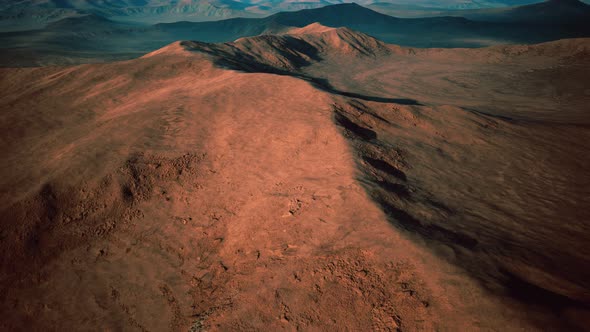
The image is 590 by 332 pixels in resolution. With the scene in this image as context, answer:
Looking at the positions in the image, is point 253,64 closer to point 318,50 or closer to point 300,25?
point 318,50

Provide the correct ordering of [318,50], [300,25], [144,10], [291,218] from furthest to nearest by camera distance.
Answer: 1. [144,10]
2. [300,25]
3. [318,50]
4. [291,218]

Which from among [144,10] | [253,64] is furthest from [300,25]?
[144,10]

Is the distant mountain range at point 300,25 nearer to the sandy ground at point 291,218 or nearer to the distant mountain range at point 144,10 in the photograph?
the distant mountain range at point 144,10

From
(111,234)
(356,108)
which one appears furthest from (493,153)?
(111,234)

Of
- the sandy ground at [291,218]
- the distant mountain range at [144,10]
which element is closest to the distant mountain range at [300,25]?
the distant mountain range at [144,10]

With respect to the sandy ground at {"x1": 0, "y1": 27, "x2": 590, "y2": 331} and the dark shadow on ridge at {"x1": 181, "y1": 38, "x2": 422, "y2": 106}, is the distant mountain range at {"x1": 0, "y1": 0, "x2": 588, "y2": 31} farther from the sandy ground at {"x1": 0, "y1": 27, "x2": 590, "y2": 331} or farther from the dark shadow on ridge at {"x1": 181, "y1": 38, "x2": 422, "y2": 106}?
the sandy ground at {"x1": 0, "y1": 27, "x2": 590, "y2": 331}

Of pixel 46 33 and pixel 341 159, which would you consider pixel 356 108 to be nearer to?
pixel 341 159
